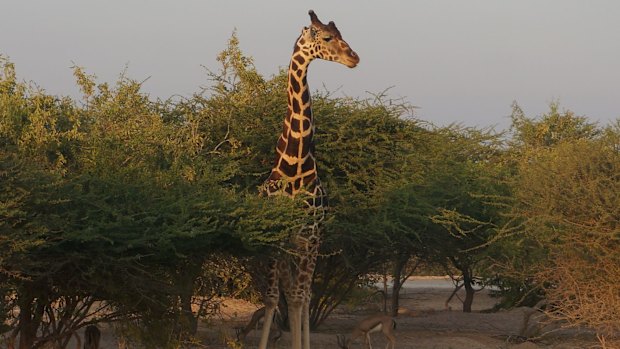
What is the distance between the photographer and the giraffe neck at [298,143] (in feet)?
56.2

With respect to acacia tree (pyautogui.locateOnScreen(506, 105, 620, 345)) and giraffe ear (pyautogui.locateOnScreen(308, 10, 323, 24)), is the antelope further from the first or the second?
acacia tree (pyautogui.locateOnScreen(506, 105, 620, 345))

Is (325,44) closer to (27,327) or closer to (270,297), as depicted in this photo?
(270,297)

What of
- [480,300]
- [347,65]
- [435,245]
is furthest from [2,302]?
[480,300]

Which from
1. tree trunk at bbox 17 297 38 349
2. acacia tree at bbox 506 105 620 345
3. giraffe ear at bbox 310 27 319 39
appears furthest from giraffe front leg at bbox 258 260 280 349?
acacia tree at bbox 506 105 620 345

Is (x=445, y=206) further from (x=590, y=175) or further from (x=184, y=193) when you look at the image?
(x=184, y=193)

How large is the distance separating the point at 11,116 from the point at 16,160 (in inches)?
104

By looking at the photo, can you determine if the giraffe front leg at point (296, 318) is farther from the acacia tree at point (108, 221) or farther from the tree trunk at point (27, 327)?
the tree trunk at point (27, 327)

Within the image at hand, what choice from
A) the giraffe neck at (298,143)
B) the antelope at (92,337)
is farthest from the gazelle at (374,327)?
the antelope at (92,337)

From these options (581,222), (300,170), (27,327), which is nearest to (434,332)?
(581,222)

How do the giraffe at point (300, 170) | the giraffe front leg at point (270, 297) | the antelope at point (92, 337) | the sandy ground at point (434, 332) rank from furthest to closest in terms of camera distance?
the sandy ground at point (434, 332), the giraffe front leg at point (270, 297), the giraffe at point (300, 170), the antelope at point (92, 337)

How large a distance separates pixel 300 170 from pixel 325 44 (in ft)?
6.83

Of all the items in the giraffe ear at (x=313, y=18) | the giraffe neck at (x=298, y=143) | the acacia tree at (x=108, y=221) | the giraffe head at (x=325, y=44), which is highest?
the giraffe ear at (x=313, y=18)

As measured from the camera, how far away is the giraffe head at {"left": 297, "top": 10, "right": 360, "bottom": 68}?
16734mm

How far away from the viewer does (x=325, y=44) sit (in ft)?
55.5
